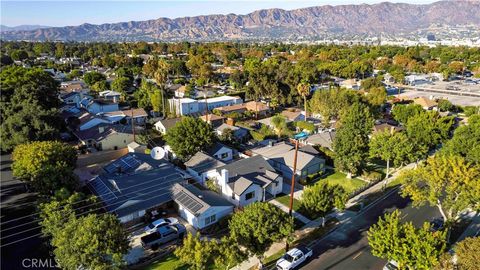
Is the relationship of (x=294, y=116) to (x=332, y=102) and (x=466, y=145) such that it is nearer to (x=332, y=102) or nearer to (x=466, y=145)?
(x=332, y=102)

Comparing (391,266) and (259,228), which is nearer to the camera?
(259,228)

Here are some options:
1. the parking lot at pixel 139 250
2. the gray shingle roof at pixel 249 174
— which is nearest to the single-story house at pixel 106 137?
the gray shingle roof at pixel 249 174

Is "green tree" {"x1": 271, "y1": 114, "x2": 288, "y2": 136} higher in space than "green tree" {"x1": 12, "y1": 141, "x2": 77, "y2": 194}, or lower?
lower

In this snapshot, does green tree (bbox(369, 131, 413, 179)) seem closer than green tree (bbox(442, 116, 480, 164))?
No

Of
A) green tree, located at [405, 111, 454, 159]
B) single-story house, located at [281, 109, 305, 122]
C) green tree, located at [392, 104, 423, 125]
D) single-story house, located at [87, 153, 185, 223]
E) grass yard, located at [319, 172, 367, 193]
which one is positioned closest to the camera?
single-story house, located at [87, 153, 185, 223]

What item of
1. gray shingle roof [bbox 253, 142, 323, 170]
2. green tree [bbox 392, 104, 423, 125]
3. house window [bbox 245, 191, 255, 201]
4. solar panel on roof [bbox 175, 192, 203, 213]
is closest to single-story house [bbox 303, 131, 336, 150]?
gray shingle roof [bbox 253, 142, 323, 170]

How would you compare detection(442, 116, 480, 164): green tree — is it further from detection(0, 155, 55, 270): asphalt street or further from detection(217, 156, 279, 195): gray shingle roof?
detection(0, 155, 55, 270): asphalt street

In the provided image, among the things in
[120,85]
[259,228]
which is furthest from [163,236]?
[120,85]
